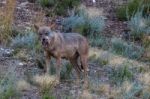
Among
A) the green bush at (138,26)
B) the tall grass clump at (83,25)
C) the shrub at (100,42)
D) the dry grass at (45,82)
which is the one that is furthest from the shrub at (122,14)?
the dry grass at (45,82)

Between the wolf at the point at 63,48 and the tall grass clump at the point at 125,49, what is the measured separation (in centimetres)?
300

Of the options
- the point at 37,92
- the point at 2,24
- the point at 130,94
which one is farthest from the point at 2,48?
the point at 130,94

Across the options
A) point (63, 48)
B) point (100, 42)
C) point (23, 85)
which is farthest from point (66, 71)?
point (100, 42)

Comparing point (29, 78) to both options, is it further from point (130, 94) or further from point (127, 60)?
point (127, 60)

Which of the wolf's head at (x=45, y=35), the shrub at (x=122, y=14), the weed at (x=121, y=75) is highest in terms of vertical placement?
the wolf's head at (x=45, y=35)

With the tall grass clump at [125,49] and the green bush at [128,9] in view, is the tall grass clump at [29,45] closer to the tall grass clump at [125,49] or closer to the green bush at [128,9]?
the tall grass clump at [125,49]

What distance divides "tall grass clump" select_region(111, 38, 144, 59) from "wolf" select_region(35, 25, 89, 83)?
118 inches

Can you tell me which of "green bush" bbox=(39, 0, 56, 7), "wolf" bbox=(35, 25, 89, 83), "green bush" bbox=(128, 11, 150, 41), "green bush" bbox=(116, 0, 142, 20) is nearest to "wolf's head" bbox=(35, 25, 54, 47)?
"wolf" bbox=(35, 25, 89, 83)

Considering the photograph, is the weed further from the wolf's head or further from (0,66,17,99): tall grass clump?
(0,66,17,99): tall grass clump

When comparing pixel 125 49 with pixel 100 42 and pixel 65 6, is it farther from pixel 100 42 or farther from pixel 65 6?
pixel 65 6

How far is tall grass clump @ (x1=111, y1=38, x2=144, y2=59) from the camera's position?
1466 cm

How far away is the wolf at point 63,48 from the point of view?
10883mm

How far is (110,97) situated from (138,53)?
13.3 feet

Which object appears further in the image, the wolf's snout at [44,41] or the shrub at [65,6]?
the shrub at [65,6]
